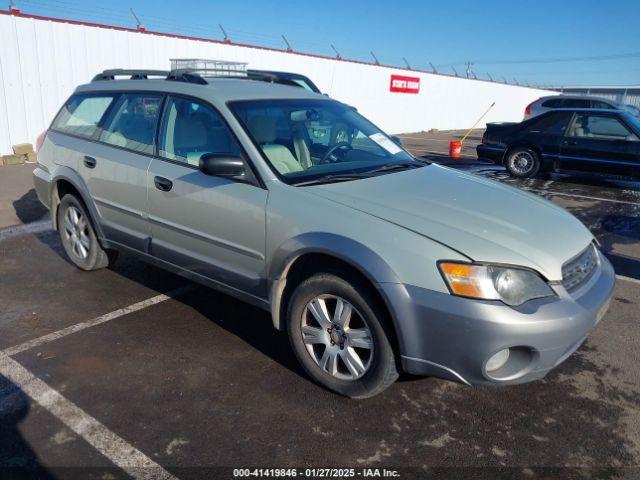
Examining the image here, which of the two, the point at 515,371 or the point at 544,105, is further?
the point at 544,105

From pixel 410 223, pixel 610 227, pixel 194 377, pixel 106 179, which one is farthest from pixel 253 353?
pixel 610 227

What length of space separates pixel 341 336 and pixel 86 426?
1452 millimetres

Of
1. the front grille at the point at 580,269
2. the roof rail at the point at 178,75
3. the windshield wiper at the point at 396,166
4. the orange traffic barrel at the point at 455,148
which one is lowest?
the orange traffic barrel at the point at 455,148

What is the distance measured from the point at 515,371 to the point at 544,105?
15.4m

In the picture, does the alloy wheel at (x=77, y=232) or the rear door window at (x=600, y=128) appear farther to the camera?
the rear door window at (x=600, y=128)

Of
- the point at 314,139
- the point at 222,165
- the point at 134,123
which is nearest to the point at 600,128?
the point at 314,139

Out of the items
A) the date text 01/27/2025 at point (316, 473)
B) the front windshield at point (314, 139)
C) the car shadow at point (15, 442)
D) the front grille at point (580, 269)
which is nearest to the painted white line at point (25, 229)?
the car shadow at point (15, 442)

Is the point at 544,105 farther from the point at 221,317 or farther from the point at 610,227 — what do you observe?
the point at 221,317

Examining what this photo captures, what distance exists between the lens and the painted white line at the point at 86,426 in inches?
95.0

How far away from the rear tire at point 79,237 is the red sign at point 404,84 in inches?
768

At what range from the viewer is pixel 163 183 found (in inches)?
145

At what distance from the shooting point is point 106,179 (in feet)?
13.8

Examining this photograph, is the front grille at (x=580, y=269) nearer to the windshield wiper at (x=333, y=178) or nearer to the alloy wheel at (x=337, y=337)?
the alloy wheel at (x=337, y=337)

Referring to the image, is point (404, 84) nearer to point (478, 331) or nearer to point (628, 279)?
point (628, 279)
